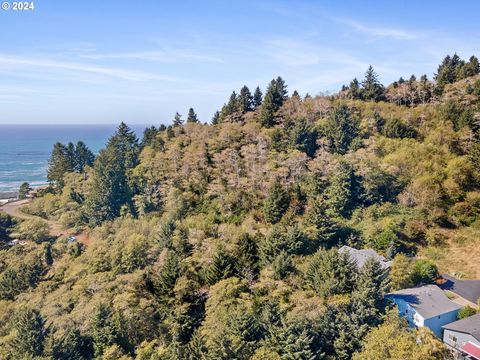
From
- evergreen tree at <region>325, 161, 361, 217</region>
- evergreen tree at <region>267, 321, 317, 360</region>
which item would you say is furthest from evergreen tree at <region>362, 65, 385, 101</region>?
evergreen tree at <region>267, 321, 317, 360</region>

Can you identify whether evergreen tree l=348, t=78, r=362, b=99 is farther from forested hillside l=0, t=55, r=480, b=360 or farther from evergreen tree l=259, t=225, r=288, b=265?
evergreen tree l=259, t=225, r=288, b=265

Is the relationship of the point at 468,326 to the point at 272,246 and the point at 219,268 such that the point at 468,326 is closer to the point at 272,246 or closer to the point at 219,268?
the point at 272,246

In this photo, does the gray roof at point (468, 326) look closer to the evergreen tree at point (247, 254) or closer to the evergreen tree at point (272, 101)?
the evergreen tree at point (247, 254)

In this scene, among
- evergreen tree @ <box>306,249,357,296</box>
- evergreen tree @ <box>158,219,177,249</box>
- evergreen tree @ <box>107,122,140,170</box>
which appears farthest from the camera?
evergreen tree @ <box>107,122,140,170</box>

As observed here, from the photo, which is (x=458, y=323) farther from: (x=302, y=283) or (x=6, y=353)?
(x=6, y=353)

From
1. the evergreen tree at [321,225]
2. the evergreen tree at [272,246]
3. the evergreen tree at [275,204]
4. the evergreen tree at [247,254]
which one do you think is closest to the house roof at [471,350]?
the evergreen tree at [321,225]

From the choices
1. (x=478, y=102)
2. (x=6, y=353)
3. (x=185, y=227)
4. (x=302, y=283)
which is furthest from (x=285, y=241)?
(x=478, y=102)

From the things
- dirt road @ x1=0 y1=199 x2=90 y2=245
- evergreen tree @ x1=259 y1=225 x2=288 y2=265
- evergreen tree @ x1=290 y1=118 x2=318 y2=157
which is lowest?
dirt road @ x1=0 y1=199 x2=90 y2=245

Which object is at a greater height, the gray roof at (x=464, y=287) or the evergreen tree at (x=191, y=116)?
the evergreen tree at (x=191, y=116)

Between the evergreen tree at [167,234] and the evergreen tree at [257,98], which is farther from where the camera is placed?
the evergreen tree at [257,98]
